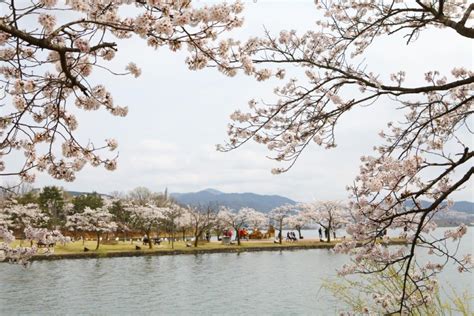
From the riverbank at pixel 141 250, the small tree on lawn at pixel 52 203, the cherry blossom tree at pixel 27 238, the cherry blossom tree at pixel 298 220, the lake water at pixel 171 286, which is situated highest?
the small tree on lawn at pixel 52 203

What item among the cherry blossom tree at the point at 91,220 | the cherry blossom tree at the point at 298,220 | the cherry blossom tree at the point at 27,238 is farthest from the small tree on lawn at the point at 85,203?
the cherry blossom tree at the point at 27,238

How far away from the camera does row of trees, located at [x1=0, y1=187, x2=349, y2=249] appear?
30.2m

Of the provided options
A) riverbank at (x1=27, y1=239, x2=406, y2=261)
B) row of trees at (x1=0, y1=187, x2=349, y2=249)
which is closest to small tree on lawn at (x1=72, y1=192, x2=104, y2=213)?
row of trees at (x1=0, y1=187, x2=349, y2=249)

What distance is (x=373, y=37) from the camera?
15.3 feet

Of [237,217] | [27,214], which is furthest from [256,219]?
[27,214]

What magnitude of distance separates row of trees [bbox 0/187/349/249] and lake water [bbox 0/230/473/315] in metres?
6.42

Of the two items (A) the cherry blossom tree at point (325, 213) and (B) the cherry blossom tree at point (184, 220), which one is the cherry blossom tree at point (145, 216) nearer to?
(B) the cherry blossom tree at point (184, 220)

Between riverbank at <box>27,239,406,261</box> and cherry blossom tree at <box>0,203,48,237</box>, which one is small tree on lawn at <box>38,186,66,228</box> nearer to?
cherry blossom tree at <box>0,203,48,237</box>

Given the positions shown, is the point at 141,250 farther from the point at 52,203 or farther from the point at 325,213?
the point at 325,213

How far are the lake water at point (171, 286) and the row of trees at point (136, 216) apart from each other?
21.1ft

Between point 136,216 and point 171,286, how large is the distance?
18.2 m

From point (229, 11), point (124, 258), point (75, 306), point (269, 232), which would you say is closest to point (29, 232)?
point (229, 11)

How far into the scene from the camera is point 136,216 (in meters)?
34.1

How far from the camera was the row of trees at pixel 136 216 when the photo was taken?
30156 mm
